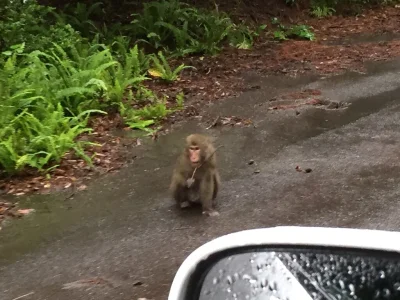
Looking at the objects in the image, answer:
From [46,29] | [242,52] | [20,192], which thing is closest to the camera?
[20,192]

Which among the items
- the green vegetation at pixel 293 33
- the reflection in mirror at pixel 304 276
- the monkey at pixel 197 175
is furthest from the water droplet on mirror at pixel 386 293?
the green vegetation at pixel 293 33

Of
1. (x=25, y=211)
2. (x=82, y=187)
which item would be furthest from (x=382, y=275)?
(x=82, y=187)

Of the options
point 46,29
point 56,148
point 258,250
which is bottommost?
point 56,148

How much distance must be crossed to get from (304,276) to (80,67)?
747 centimetres

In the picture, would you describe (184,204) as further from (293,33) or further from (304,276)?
(293,33)

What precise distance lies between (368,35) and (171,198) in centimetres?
998

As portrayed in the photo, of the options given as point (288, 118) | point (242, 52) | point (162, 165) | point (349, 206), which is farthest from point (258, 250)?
point (242, 52)

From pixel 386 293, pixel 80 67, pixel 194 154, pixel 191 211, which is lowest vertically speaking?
pixel 191 211

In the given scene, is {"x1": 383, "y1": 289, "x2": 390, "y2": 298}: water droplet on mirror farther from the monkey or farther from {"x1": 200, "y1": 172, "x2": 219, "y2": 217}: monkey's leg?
{"x1": 200, "y1": 172, "x2": 219, "y2": 217}: monkey's leg

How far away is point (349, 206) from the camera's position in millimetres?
5465

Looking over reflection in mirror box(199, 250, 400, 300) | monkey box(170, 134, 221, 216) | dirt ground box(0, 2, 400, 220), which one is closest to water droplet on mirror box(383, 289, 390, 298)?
reflection in mirror box(199, 250, 400, 300)

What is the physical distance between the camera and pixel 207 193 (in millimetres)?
5285

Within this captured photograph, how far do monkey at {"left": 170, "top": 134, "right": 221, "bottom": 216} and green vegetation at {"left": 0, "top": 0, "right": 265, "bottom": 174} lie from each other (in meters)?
1.62

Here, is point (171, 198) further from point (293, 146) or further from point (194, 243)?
point (293, 146)
